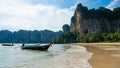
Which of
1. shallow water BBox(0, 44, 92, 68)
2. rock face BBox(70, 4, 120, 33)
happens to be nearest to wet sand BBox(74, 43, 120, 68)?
shallow water BBox(0, 44, 92, 68)

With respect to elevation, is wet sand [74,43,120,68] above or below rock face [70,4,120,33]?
below

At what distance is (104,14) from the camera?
155m

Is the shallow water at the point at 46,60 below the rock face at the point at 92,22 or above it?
below

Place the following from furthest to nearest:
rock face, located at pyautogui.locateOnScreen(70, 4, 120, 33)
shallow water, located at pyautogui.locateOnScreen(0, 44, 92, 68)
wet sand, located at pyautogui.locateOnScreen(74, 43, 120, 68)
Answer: rock face, located at pyautogui.locateOnScreen(70, 4, 120, 33)
shallow water, located at pyautogui.locateOnScreen(0, 44, 92, 68)
wet sand, located at pyautogui.locateOnScreen(74, 43, 120, 68)

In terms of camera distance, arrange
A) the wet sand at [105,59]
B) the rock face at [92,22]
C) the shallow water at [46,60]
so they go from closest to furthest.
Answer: the wet sand at [105,59] < the shallow water at [46,60] < the rock face at [92,22]

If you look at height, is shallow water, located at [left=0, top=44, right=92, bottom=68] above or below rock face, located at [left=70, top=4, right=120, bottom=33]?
below

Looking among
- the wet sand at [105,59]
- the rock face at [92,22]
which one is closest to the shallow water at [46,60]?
the wet sand at [105,59]

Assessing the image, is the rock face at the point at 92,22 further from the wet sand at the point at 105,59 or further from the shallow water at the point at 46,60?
the shallow water at the point at 46,60

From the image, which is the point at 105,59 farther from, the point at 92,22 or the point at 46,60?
the point at 92,22

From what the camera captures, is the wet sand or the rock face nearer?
the wet sand

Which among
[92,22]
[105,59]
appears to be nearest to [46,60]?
[105,59]

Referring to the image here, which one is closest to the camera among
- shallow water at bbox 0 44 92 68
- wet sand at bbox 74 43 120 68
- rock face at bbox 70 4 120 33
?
wet sand at bbox 74 43 120 68

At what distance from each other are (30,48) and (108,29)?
115805 millimetres

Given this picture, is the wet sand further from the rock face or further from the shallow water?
the rock face
